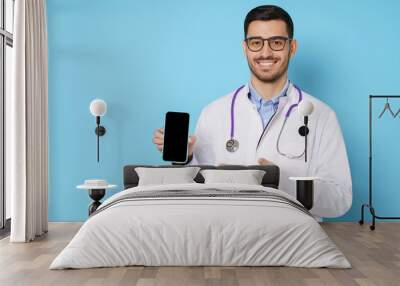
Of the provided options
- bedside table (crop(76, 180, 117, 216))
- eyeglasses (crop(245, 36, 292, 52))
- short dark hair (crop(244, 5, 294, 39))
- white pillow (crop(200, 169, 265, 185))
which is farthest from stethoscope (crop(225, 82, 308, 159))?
bedside table (crop(76, 180, 117, 216))

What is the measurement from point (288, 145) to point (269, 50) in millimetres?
1119

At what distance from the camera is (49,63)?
6875 mm

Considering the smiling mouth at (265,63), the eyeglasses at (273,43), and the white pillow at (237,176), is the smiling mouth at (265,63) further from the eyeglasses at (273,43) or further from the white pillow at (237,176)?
the white pillow at (237,176)

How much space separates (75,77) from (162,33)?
1162 millimetres

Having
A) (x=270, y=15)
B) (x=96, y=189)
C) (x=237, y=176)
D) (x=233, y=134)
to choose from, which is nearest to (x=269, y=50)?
(x=270, y=15)

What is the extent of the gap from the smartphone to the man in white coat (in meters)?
0.08

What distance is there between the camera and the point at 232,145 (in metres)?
6.71

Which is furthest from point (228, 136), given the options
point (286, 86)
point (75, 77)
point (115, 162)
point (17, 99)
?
point (17, 99)

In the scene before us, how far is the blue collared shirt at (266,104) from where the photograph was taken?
22.0 ft

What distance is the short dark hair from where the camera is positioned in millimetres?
6703

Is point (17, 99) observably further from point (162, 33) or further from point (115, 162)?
point (162, 33)

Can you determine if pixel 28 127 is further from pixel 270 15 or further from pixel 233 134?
pixel 270 15

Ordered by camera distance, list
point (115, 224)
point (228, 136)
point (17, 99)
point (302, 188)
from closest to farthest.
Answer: point (115, 224), point (17, 99), point (302, 188), point (228, 136)

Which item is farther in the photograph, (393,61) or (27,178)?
(393,61)
